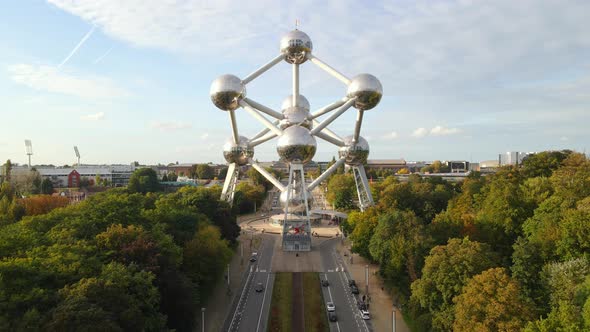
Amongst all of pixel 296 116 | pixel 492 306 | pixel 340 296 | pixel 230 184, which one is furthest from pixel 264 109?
pixel 492 306

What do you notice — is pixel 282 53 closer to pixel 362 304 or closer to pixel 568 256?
pixel 362 304

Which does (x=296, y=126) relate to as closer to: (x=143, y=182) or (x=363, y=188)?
(x=363, y=188)

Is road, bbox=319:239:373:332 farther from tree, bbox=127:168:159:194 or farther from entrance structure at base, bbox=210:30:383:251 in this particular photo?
tree, bbox=127:168:159:194

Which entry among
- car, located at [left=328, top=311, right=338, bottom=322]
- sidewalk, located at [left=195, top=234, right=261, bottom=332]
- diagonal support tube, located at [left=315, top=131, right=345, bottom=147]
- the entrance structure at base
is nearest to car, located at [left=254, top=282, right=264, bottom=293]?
sidewalk, located at [left=195, top=234, right=261, bottom=332]

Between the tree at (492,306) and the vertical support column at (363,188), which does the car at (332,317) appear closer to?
the tree at (492,306)

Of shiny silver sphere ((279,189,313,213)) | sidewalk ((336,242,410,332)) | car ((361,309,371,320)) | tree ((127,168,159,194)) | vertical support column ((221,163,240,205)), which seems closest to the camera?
sidewalk ((336,242,410,332))
